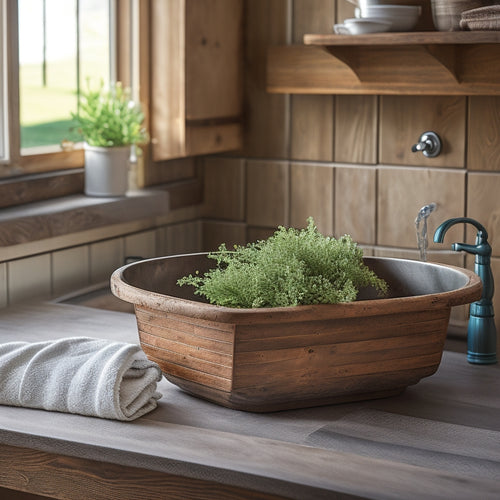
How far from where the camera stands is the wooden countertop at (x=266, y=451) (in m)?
1.21

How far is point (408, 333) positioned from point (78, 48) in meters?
1.51

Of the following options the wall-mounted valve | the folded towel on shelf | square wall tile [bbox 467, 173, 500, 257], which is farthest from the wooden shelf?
square wall tile [bbox 467, 173, 500, 257]

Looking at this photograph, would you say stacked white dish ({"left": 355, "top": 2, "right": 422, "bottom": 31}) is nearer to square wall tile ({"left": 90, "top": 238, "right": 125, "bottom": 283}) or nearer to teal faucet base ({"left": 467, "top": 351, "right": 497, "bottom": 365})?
square wall tile ({"left": 90, "top": 238, "right": 125, "bottom": 283})

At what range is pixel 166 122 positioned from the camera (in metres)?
2.74

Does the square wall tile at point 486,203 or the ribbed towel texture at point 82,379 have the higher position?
the square wall tile at point 486,203

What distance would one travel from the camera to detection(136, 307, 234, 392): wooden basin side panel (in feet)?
4.59

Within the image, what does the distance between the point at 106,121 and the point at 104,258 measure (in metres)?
0.39

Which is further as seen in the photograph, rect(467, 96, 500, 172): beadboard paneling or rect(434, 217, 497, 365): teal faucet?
rect(467, 96, 500, 172): beadboard paneling

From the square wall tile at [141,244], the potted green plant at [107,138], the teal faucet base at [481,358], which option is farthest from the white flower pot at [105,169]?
the teal faucet base at [481,358]

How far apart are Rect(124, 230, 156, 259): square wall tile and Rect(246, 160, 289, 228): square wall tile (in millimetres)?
345

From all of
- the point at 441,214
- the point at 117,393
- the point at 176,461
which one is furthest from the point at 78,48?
the point at 176,461

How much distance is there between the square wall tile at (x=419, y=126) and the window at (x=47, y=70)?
821mm

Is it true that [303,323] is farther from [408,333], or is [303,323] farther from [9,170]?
[9,170]

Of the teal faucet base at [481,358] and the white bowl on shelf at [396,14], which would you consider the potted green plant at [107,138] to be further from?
the teal faucet base at [481,358]
